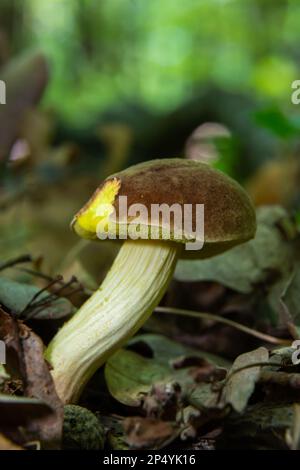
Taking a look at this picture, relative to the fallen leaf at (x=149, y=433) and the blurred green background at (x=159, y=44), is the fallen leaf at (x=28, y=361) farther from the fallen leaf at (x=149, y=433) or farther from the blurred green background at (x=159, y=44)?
the blurred green background at (x=159, y=44)

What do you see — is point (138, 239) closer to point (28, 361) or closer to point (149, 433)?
point (28, 361)

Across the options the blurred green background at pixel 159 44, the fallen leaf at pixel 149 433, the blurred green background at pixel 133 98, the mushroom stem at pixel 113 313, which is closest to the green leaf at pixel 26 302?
the mushroom stem at pixel 113 313

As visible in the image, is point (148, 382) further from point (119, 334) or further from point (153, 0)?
point (153, 0)

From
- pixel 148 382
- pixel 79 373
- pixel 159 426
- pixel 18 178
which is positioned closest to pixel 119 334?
pixel 79 373

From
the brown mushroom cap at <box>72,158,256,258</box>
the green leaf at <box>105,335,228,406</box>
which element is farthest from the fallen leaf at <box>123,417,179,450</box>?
the brown mushroom cap at <box>72,158,256,258</box>

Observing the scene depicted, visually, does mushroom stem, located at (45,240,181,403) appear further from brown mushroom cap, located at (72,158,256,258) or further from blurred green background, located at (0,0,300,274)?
blurred green background, located at (0,0,300,274)
